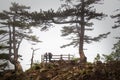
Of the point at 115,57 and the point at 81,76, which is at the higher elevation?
the point at 115,57

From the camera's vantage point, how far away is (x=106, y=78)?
9250 mm

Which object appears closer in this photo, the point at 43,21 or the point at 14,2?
the point at 43,21

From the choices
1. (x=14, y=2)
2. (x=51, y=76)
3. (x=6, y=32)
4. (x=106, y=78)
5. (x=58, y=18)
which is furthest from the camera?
(x=14, y=2)

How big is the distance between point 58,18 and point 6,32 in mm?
13521

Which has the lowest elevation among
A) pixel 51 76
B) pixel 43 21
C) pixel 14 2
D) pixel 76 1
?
pixel 51 76

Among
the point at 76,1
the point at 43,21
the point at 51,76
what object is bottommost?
the point at 51,76

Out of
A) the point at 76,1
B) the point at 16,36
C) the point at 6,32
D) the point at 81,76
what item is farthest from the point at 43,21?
the point at 16,36

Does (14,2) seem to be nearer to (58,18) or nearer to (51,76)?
(58,18)

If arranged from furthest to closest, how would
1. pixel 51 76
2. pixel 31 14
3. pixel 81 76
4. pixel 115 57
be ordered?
pixel 31 14
pixel 115 57
pixel 51 76
pixel 81 76

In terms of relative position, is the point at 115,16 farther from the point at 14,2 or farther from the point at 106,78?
the point at 14,2

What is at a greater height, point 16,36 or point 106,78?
point 16,36

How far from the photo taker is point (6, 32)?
29.6 metres

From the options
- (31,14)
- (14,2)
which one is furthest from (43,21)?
(14,2)

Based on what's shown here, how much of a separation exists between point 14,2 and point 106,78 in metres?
28.6
